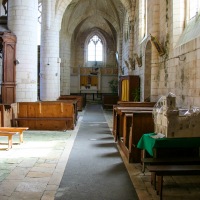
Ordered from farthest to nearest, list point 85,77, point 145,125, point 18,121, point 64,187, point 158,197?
1. point 85,77
2. point 18,121
3. point 145,125
4. point 64,187
5. point 158,197

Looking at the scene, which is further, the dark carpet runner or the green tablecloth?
the green tablecloth

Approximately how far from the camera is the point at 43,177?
4938 mm

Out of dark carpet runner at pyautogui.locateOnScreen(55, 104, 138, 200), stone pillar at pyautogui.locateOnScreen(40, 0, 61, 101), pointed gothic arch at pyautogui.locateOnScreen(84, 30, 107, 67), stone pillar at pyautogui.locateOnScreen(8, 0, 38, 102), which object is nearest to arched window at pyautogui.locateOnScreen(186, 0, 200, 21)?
dark carpet runner at pyautogui.locateOnScreen(55, 104, 138, 200)

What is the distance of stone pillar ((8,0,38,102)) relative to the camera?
11.0 metres

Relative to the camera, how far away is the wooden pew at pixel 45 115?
10539 mm

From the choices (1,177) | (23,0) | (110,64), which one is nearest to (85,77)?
(110,64)

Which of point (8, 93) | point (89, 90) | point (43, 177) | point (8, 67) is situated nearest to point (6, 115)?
point (8, 93)

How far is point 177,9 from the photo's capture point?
943cm

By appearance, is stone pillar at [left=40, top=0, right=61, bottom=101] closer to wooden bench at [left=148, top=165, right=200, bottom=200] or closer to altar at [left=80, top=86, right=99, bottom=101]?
altar at [left=80, top=86, right=99, bottom=101]

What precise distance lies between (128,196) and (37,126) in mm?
7088

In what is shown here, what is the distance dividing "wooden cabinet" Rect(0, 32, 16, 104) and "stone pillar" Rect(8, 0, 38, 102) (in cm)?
17

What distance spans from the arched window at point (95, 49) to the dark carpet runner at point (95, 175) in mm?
25785

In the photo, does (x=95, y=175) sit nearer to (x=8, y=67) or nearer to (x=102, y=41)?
(x=8, y=67)

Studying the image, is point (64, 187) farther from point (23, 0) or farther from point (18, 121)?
point (23, 0)
